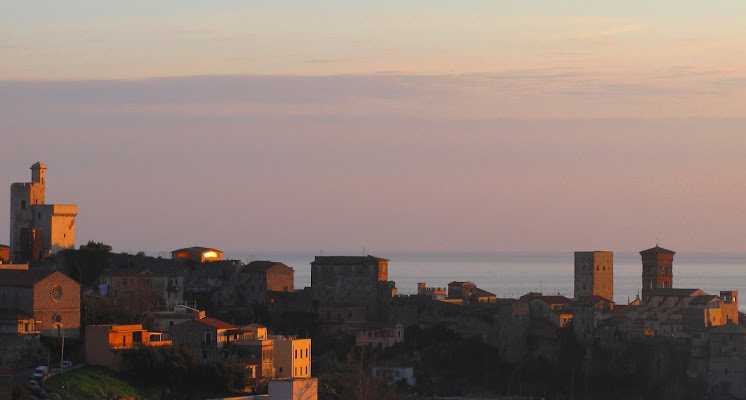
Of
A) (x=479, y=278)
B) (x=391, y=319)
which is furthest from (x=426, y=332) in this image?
(x=479, y=278)

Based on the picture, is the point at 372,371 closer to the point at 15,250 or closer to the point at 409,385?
the point at 409,385

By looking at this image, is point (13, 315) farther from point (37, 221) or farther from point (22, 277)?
point (37, 221)

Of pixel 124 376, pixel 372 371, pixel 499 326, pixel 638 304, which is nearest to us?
pixel 124 376

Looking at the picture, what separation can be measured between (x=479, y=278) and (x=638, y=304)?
99.0 metres

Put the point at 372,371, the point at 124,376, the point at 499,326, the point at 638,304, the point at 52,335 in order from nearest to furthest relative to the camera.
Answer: the point at 124,376 < the point at 52,335 < the point at 372,371 < the point at 499,326 < the point at 638,304

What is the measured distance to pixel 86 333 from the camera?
56.5 meters

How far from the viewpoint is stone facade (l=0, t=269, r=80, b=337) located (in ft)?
191

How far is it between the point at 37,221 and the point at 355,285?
49.9ft

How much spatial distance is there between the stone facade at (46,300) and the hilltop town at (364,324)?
0.17 ft

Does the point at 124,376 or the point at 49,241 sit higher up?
the point at 49,241

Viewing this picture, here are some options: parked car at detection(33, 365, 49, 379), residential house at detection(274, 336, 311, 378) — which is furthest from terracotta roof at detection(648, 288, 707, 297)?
parked car at detection(33, 365, 49, 379)

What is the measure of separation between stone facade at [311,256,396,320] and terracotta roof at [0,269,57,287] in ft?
65.6

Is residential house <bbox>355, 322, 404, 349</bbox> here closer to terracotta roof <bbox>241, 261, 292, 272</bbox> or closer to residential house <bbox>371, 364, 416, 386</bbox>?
residential house <bbox>371, 364, 416, 386</bbox>

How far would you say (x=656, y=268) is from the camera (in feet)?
303
